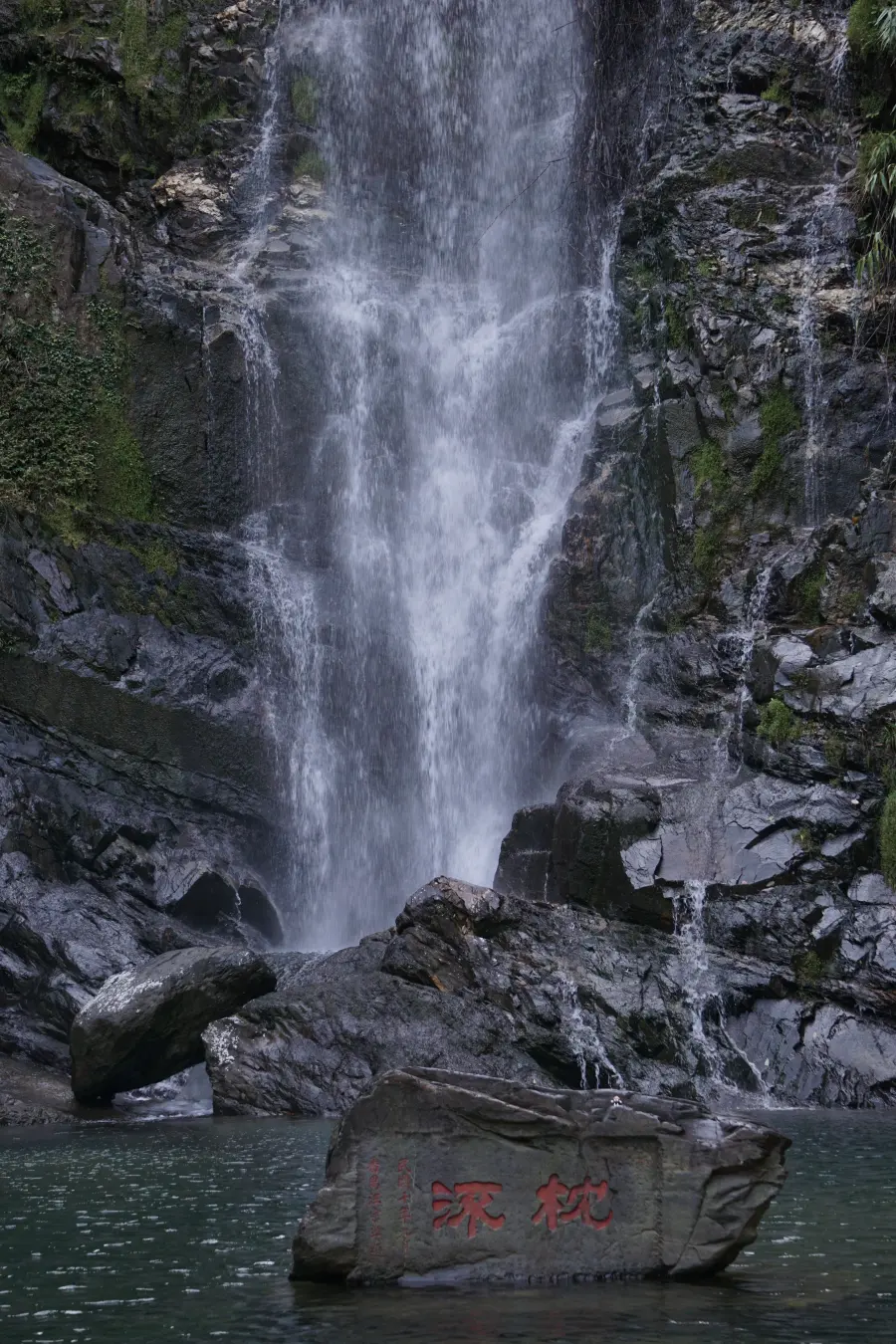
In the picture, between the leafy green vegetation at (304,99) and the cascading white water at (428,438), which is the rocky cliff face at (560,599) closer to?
the leafy green vegetation at (304,99)

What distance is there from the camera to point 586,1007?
14.1m

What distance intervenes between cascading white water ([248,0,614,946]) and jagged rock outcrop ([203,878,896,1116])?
441 cm

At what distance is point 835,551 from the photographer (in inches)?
716

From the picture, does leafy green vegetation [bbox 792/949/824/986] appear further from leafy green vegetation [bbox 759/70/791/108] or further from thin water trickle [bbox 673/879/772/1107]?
leafy green vegetation [bbox 759/70/791/108]

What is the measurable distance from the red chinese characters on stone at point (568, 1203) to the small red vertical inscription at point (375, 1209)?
0.71 meters

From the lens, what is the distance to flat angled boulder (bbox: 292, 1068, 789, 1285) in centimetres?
614

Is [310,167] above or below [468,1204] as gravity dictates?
above

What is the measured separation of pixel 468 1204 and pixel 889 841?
1012cm

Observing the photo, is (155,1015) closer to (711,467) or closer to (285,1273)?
(285,1273)

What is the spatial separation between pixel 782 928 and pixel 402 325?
43.8ft

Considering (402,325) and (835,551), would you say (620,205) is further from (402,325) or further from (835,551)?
(835,551)

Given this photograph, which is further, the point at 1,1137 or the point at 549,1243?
the point at 1,1137

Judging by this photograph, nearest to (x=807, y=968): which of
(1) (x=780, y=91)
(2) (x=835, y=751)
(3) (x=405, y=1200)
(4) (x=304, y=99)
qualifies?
(2) (x=835, y=751)

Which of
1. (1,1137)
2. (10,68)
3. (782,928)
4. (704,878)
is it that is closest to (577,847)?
(704,878)
